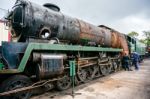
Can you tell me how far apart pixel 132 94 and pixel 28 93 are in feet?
12.2

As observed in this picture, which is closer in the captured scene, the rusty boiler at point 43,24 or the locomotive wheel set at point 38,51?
the locomotive wheel set at point 38,51

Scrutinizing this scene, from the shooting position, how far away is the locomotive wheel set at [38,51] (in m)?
4.77

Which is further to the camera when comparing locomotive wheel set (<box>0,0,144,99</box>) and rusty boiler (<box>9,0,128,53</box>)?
rusty boiler (<box>9,0,128,53</box>)

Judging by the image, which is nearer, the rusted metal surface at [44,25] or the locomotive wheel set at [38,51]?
the locomotive wheel set at [38,51]

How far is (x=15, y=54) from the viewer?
482cm

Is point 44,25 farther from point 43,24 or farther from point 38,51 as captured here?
point 38,51

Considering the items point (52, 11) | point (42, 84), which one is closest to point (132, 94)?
point (42, 84)

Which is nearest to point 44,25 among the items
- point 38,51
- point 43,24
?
point 43,24

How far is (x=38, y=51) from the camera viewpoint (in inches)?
213

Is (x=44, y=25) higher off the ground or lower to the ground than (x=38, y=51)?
higher

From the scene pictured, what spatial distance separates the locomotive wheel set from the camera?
477 centimetres

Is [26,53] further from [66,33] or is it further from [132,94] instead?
[132,94]

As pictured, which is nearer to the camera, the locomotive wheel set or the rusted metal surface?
the locomotive wheel set

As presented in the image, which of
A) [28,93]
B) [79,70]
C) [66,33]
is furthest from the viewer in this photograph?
[79,70]
